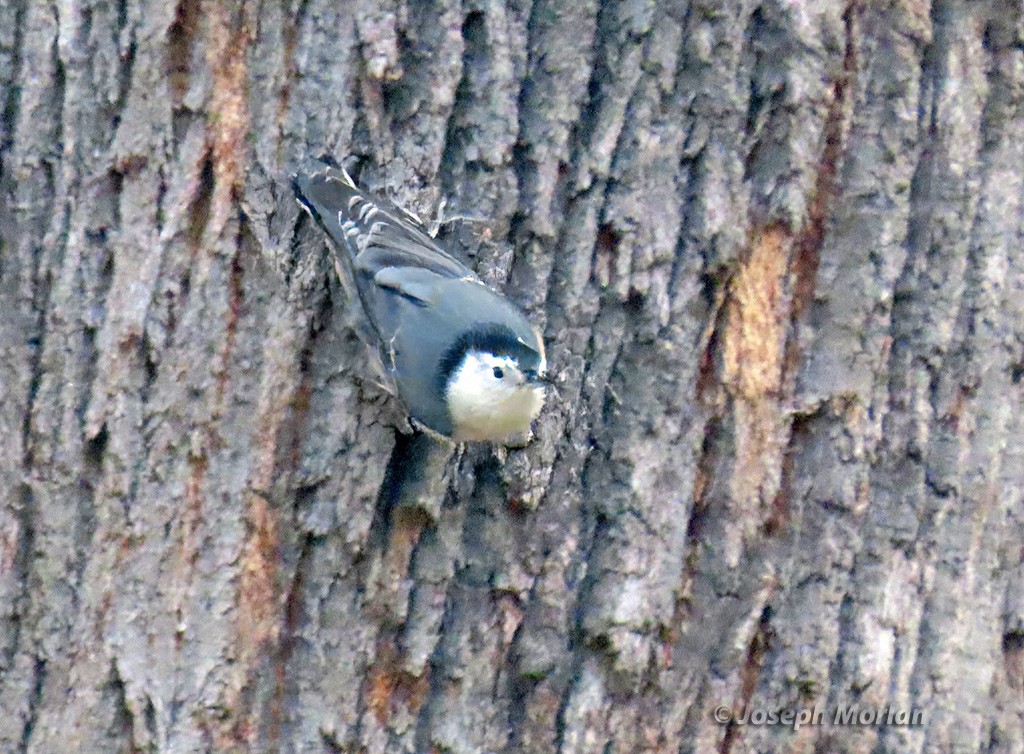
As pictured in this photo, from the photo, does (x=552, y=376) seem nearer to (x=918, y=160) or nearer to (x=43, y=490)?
(x=918, y=160)

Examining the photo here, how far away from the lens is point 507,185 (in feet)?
6.40

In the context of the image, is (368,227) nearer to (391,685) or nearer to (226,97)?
(226,97)

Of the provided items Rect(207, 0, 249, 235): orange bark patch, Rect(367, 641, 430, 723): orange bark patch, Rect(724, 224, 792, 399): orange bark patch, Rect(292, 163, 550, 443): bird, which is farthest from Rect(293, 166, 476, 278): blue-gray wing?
Rect(367, 641, 430, 723): orange bark patch

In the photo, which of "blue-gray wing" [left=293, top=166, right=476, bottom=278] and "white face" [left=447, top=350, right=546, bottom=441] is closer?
"blue-gray wing" [left=293, top=166, right=476, bottom=278]

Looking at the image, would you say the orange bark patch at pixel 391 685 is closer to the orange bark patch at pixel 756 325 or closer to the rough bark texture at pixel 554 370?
the rough bark texture at pixel 554 370

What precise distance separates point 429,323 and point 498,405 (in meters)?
0.41

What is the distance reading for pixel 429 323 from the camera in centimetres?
241

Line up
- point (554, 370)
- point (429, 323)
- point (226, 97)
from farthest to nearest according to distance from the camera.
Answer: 1. point (429, 323)
2. point (554, 370)
3. point (226, 97)

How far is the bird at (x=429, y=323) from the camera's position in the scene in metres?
2.00

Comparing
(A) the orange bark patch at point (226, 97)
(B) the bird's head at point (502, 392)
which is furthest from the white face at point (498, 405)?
(A) the orange bark patch at point (226, 97)

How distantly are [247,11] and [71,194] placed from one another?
1.41 ft

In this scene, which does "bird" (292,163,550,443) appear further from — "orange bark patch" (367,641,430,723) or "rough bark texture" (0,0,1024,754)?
"orange bark patch" (367,641,430,723)

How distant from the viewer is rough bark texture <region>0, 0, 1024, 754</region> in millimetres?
1905

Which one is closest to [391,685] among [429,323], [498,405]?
[498,405]
